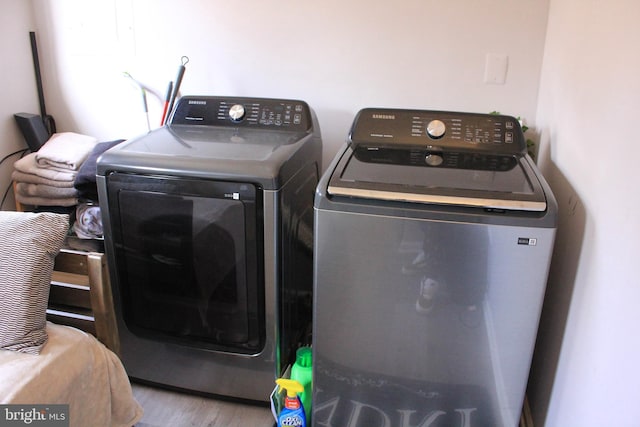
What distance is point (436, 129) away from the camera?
5.63 ft

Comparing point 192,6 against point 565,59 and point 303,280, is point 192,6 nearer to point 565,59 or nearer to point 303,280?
point 303,280

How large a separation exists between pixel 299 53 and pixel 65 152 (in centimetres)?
104

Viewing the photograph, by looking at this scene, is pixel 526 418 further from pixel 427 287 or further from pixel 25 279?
pixel 25 279

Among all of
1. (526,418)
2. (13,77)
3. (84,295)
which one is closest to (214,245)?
(84,295)

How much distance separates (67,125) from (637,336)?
2.39 metres

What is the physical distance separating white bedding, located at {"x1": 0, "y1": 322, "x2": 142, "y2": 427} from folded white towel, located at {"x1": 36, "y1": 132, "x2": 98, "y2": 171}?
78 cm

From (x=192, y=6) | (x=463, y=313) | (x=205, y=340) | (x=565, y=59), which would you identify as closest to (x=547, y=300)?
(x=463, y=313)

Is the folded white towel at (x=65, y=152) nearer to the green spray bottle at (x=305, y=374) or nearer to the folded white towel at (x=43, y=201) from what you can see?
the folded white towel at (x=43, y=201)

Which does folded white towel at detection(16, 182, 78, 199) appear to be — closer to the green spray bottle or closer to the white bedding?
the white bedding

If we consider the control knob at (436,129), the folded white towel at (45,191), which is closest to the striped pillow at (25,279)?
the folded white towel at (45,191)

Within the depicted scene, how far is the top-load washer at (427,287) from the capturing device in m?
1.29

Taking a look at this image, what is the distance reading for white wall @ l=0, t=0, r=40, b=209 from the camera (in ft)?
7.07

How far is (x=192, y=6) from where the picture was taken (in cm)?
209

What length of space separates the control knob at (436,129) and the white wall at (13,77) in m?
1.81
